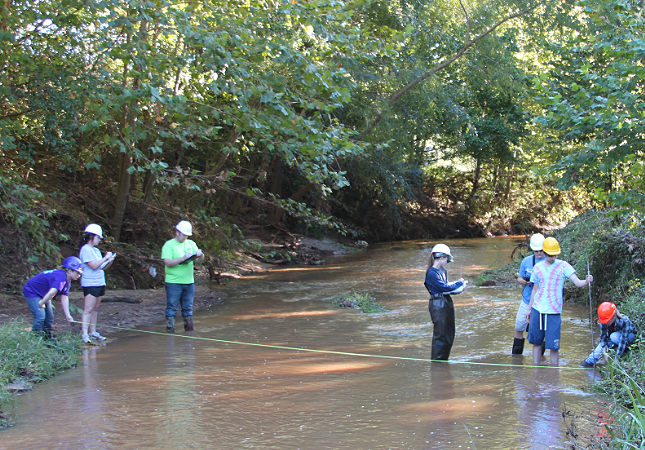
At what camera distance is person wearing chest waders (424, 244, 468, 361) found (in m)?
6.42

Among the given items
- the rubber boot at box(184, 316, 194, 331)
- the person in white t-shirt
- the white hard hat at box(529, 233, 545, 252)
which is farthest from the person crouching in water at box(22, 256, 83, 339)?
the white hard hat at box(529, 233, 545, 252)

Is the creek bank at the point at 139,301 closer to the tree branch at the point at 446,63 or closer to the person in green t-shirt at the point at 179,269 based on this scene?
the person in green t-shirt at the point at 179,269

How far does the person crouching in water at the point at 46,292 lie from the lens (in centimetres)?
691

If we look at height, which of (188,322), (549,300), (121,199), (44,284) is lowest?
(188,322)

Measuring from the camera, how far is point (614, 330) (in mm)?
5859

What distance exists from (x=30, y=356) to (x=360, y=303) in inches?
247

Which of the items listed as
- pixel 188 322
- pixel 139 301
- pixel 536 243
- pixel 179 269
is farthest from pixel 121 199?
pixel 536 243

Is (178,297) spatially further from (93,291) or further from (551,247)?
(551,247)

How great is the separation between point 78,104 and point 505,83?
43.5 feet

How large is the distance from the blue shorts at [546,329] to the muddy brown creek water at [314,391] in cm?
33

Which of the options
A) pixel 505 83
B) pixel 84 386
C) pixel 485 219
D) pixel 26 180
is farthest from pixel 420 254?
pixel 84 386

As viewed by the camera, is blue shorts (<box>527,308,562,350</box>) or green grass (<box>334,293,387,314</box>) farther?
green grass (<box>334,293,387,314</box>)

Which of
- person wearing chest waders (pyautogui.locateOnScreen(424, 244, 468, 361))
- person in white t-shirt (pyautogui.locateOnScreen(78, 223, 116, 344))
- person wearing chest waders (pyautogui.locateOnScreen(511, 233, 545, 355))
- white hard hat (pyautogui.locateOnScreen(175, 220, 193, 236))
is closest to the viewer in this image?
person wearing chest waders (pyautogui.locateOnScreen(424, 244, 468, 361))

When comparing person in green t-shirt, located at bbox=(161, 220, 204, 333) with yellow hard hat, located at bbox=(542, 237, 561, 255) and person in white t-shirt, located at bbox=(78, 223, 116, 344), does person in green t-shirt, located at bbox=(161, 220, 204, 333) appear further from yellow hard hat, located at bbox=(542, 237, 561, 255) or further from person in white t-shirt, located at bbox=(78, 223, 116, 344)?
yellow hard hat, located at bbox=(542, 237, 561, 255)
